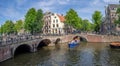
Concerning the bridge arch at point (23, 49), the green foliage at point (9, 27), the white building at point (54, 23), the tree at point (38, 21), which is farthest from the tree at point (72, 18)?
the green foliage at point (9, 27)

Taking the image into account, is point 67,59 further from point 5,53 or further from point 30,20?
point 30,20

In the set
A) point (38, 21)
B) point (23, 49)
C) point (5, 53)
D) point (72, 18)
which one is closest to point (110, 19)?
point (72, 18)

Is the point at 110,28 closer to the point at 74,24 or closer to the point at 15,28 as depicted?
the point at 74,24

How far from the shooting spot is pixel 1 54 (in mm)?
37500

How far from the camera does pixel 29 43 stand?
52.2 m

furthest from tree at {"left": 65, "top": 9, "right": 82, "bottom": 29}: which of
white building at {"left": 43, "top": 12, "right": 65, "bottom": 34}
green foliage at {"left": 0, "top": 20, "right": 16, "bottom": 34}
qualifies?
green foliage at {"left": 0, "top": 20, "right": 16, "bottom": 34}

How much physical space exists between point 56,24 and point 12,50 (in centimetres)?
6327

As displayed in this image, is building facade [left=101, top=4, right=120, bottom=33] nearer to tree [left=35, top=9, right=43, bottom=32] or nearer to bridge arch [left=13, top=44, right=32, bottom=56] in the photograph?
tree [left=35, top=9, right=43, bottom=32]

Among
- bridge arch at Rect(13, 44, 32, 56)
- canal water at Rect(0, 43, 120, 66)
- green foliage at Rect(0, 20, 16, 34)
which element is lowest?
canal water at Rect(0, 43, 120, 66)

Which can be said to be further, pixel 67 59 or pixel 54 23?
pixel 54 23

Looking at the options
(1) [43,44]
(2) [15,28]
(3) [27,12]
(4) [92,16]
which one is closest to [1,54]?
(1) [43,44]

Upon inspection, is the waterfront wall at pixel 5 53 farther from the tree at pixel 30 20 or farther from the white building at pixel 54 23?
the white building at pixel 54 23

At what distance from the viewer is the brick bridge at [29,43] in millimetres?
39562

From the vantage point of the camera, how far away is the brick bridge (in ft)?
130
